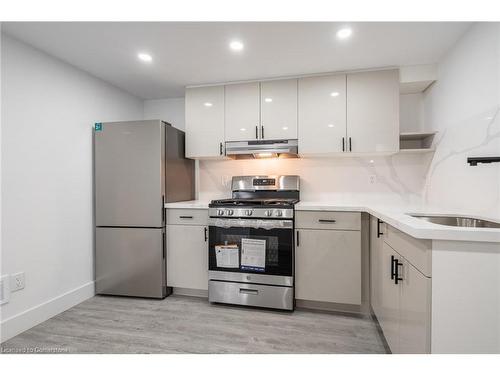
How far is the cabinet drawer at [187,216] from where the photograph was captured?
2510 millimetres

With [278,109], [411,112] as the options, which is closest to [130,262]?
[278,109]

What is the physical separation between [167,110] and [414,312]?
3217mm

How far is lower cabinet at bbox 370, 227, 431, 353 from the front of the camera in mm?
1094

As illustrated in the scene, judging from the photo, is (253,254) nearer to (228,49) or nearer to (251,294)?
(251,294)

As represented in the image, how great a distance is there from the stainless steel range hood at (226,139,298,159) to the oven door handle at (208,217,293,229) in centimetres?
72

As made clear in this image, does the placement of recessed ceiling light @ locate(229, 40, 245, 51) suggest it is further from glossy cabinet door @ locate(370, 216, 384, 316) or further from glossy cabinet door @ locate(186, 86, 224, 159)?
glossy cabinet door @ locate(370, 216, 384, 316)

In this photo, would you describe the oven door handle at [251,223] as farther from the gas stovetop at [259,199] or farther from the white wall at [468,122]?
the white wall at [468,122]

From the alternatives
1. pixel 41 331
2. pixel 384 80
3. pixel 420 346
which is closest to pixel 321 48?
pixel 384 80

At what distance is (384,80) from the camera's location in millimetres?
2367

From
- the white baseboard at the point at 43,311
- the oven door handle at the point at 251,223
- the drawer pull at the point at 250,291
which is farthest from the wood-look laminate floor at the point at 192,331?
the oven door handle at the point at 251,223

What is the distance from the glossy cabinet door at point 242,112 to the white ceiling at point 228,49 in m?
0.13

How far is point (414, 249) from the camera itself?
1191 millimetres

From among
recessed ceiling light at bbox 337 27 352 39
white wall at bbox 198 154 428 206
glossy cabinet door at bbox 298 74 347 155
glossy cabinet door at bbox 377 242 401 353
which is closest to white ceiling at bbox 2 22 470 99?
recessed ceiling light at bbox 337 27 352 39

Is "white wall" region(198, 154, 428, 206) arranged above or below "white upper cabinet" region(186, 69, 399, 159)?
below
